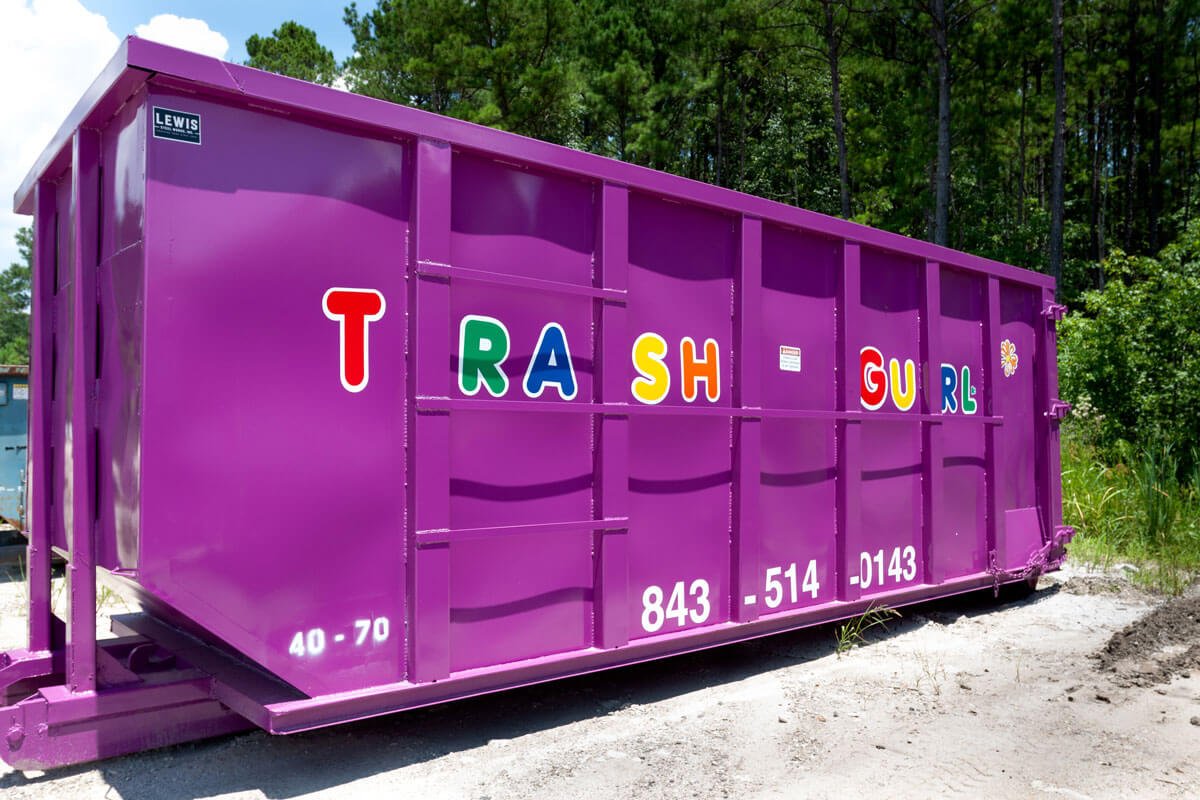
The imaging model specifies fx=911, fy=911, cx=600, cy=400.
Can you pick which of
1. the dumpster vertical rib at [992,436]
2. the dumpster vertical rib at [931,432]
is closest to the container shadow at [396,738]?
the dumpster vertical rib at [931,432]

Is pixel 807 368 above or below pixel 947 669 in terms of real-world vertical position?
above

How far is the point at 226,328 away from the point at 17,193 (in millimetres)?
2354

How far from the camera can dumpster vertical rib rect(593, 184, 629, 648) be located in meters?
4.32

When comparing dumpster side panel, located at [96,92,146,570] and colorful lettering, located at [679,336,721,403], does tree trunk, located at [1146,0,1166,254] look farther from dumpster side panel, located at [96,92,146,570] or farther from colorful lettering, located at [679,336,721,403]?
dumpster side panel, located at [96,92,146,570]

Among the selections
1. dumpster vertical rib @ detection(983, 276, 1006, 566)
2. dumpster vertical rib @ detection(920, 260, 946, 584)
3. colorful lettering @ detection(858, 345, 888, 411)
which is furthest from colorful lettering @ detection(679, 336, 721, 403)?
dumpster vertical rib @ detection(983, 276, 1006, 566)

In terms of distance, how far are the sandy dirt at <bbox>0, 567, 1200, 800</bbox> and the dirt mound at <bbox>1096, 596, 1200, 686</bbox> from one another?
0.02 metres

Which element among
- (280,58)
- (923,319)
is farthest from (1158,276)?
(280,58)

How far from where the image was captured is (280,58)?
2909 cm

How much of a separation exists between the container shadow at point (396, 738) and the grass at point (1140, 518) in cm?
503

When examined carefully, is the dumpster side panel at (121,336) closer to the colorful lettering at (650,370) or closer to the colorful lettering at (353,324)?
the colorful lettering at (353,324)

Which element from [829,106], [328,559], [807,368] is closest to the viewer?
[328,559]

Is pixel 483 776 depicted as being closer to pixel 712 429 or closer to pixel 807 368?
pixel 712 429

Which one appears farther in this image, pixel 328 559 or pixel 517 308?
pixel 517 308

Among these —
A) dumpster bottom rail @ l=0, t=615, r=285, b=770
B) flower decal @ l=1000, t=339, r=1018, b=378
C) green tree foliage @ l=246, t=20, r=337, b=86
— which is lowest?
dumpster bottom rail @ l=0, t=615, r=285, b=770
